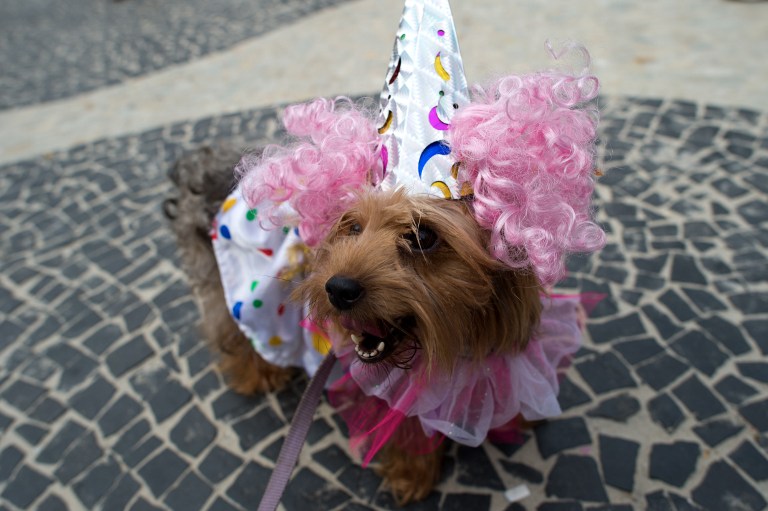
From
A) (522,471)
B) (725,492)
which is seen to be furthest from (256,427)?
(725,492)

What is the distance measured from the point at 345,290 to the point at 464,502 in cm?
157

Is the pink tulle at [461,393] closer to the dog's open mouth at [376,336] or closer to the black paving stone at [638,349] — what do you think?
the dog's open mouth at [376,336]

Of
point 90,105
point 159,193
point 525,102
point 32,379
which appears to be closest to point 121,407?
point 32,379

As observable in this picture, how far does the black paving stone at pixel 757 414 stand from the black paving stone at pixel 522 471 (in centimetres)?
115

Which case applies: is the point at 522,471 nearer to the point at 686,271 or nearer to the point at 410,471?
the point at 410,471

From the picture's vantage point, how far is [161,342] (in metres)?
3.87

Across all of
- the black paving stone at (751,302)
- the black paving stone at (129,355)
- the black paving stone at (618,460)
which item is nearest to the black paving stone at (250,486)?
the black paving stone at (129,355)

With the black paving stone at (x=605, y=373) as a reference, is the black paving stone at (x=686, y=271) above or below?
above

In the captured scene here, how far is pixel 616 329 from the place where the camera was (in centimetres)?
351

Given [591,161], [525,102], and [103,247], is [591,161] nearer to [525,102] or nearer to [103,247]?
[525,102]

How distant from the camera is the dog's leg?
2762 mm

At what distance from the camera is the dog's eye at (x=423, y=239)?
6.32ft

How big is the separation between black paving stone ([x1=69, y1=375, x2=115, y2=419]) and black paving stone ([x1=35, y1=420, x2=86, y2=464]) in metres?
0.09

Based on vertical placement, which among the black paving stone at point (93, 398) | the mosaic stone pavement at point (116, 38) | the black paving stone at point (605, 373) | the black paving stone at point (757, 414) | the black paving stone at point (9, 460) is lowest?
the black paving stone at point (757, 414)
